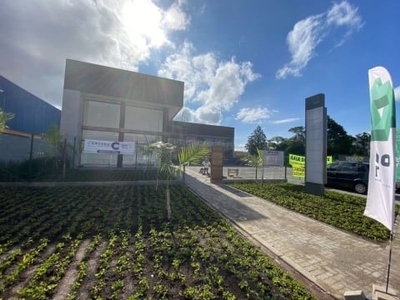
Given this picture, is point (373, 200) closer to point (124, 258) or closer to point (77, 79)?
point (124, 258)

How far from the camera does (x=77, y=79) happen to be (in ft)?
54.9

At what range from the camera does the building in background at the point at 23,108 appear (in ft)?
51.4

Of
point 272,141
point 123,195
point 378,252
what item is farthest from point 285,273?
point 272,141

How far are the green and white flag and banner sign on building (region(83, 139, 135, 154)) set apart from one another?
556 inches

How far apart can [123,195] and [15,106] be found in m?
16.4

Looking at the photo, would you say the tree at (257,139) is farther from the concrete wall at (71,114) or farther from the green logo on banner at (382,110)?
the green logo on banner at (382,110)

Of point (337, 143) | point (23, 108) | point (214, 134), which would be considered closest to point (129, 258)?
point (23, 108)

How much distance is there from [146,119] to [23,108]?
1092cm

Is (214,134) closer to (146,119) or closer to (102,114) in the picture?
Result: (146,119)

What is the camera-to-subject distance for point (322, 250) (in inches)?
159

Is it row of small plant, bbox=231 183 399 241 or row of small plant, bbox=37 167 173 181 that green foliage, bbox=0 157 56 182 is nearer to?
row of small plant, bbox=37 167 173 181

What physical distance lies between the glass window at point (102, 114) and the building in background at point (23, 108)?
3.54 m

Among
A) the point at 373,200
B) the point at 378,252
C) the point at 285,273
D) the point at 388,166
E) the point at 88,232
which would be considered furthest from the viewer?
the point at 88,232

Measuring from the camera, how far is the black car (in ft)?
35.6
